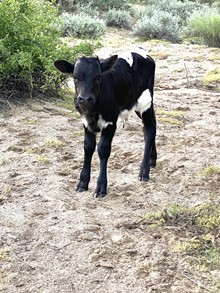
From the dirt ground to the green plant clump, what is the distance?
422mm

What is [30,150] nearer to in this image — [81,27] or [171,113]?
[171,113]

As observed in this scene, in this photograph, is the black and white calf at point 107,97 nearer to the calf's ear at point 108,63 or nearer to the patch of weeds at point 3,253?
the calf's ear at point 108,63

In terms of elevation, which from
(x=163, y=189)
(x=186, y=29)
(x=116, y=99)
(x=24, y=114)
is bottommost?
(x=186, y=29)

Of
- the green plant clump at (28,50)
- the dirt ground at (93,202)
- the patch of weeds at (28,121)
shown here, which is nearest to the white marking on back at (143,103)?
the dirt ground at (93,202)

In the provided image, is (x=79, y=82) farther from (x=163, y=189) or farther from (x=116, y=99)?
(x=163, y=189)

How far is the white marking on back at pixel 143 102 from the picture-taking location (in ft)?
17.5

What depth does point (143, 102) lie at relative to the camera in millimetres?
5348

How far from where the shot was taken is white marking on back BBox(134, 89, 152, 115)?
534 centimetres

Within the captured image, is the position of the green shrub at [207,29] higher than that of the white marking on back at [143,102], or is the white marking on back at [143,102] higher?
the white marking on back at [143,102]

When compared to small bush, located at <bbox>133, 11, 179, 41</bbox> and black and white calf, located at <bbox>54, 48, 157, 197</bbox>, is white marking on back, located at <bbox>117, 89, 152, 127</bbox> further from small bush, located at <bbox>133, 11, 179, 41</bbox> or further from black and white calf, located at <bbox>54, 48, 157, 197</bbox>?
small bush, located at <bbox>133, 11, 179, 41</bbox>

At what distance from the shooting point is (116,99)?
4902 millimetres

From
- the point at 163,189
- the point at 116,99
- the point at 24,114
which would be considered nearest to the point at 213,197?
the point at 163,189

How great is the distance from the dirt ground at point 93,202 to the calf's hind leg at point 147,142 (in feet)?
0.36

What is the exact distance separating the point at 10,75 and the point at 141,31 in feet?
28.6
